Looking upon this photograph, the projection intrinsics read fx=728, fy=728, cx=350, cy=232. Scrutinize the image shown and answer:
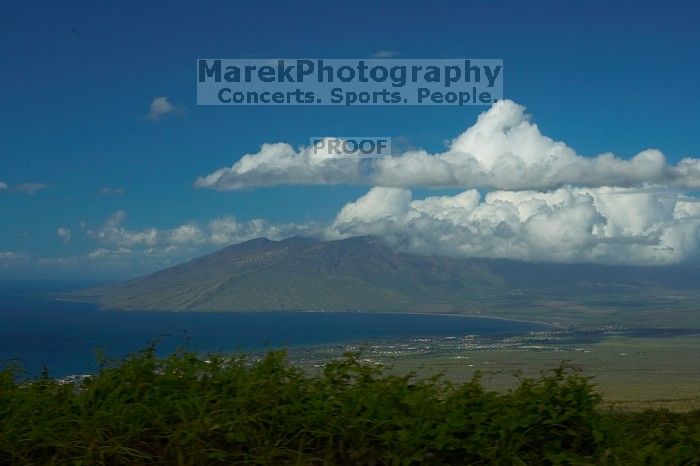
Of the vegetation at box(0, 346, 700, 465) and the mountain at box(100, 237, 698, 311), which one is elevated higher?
the mountain at box(100, 237, 698, 311)

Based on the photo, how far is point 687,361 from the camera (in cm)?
1873

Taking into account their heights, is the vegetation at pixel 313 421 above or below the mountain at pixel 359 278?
below

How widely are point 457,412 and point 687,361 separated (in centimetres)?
1489

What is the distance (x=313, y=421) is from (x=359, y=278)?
114 metres

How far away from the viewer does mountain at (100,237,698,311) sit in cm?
9100

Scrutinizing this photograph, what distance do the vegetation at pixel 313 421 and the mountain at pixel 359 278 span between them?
69.6 m

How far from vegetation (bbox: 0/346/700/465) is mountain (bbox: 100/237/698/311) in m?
69.6

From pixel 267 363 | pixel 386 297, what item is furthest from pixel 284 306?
pixel 267 363

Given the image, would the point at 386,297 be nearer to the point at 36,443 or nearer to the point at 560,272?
the point at 560,272

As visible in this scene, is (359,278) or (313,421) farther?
(359,278)

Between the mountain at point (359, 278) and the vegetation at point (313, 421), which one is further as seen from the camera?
the mountain at point (359, 278)

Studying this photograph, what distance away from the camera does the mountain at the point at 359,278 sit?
9100 centimetres

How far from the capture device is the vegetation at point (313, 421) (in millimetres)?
6023

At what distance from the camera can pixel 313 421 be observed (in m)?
6.29
